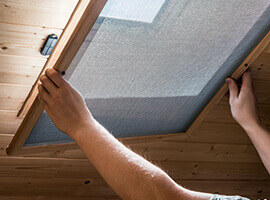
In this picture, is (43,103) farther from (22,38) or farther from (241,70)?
(241,70)

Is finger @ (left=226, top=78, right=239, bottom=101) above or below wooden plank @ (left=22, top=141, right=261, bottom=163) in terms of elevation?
above

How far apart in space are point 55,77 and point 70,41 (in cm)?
13

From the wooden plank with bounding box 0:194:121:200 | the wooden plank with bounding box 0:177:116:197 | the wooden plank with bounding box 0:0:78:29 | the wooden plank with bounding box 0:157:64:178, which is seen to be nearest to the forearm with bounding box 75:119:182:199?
the wooden plank with bounding box 0:0:78:29

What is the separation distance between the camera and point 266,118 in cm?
191

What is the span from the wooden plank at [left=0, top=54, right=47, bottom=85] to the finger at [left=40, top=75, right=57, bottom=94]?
200 mm

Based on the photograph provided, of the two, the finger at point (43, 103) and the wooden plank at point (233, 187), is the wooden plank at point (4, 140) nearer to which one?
the finger at point (43, 103)

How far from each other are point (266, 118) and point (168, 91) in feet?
2.18

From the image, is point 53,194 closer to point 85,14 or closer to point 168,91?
point 168,91

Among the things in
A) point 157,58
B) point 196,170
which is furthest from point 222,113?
point 157,58

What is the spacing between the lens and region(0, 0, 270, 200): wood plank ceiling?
1246mm

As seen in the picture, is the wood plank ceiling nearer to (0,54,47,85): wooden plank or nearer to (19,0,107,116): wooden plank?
(0,54,47,85): wooden plank

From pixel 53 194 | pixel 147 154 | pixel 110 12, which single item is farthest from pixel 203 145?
pixel 110 12

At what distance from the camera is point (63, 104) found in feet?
3.62

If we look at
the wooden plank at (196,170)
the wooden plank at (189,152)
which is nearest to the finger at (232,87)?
the wooden plank at (189,152)
